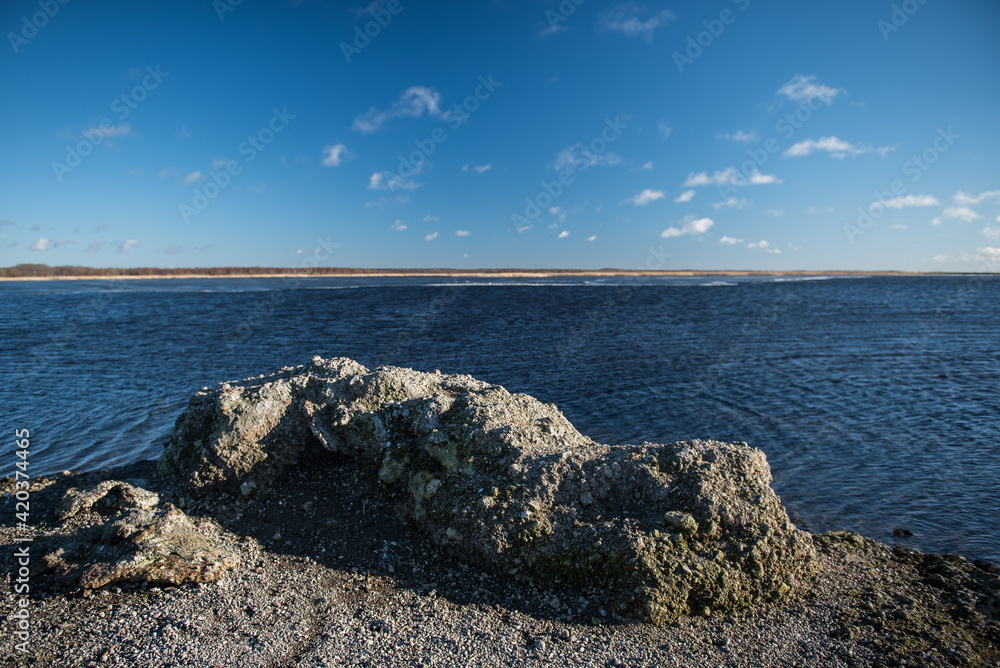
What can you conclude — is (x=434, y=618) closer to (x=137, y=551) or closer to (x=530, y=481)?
(x=530, y=481)

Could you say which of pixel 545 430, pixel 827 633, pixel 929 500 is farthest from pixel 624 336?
pixel 827 633

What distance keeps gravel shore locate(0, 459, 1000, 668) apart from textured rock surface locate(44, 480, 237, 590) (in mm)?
162

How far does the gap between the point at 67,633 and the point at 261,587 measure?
201cm

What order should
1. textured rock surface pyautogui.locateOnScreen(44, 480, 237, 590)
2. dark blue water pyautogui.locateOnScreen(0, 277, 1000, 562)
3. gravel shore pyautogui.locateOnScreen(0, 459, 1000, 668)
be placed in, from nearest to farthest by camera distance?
gravel shore pyautogui.locateOnScreen(0, 459, 1000, 668) < textured rock surface pyautogui.locateOnScreen(44, 480, 237, 590) < dark blue water pyautogui.locateOnScreen(0, 277, 1000, 562)

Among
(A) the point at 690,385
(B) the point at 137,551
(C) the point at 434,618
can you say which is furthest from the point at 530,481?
(A) the point at 690,385

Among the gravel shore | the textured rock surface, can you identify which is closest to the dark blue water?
the gravel shore

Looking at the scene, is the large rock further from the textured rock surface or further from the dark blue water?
the dark blue water

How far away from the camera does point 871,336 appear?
3438 centimetres

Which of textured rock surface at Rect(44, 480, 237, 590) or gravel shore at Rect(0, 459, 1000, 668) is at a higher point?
textured rock surface at Rect(44, 480, 237, 590)

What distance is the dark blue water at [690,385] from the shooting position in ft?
36.8

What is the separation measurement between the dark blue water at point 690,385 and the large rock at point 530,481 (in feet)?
12.3

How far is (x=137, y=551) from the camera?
6.89m

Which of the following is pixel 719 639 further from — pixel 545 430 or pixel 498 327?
pixel 498 327

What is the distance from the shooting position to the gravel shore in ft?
18.5
